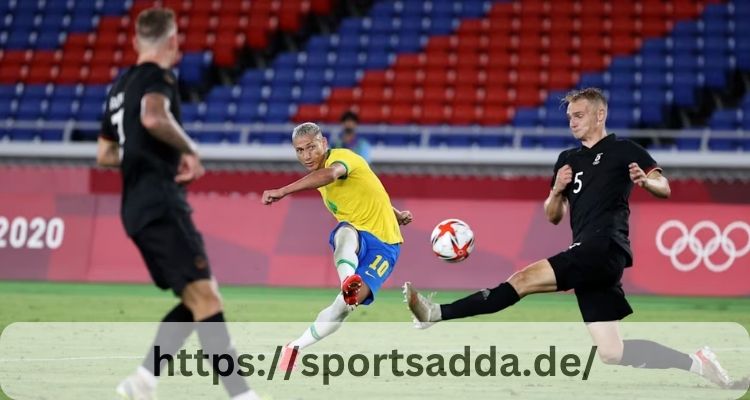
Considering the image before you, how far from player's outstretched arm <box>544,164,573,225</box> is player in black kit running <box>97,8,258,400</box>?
301cm

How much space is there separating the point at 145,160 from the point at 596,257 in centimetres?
324

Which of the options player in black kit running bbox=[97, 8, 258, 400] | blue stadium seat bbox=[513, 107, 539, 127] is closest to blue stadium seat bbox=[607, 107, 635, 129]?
blue stadium seat bbox=[513, 107, 539, 127]

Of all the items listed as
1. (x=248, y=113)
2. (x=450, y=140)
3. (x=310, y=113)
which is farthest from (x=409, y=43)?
(x=248, y=113)

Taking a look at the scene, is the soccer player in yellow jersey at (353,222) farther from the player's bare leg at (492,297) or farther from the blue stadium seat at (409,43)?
the blue stadium seat at (409,43)

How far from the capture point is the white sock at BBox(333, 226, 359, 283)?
937 centimetres

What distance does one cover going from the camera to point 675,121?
23.8 metres

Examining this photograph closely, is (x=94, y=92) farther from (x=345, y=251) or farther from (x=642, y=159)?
(x=642, y=159)

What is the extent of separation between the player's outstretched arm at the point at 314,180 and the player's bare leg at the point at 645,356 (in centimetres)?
215

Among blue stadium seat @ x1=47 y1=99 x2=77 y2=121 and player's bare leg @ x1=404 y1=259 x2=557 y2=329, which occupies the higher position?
blue stadium seat @ x1=47 y1=99 x2=77 y2=121

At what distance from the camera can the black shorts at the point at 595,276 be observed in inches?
322

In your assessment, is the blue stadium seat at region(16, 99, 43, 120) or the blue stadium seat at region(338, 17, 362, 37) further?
the blue stadium seat at region(338, 17, 362, 37)

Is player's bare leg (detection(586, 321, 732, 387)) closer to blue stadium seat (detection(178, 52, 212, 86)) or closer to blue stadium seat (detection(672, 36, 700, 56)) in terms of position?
blue stadium seat (detection(672, 36, 700, 56))

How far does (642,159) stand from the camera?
8344 millimetres

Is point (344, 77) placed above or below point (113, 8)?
below
